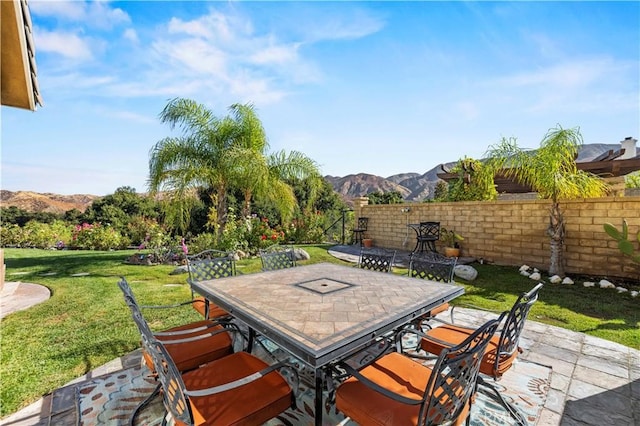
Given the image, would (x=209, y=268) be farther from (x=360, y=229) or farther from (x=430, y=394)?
(x=360, y=229)

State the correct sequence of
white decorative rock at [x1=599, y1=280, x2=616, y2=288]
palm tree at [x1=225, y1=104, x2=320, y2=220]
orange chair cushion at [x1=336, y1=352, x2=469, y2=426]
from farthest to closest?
1. palm tree at [x1=225, y1=104, x2=320, y2=220]
2. white decorative rock at [x1=599, y1=280, x2=616, y2=288]
3. orange chair cushion at [x1=336, y1=352, x2=469, y2=426]

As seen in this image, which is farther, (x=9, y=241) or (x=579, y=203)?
(x=9, y=241)

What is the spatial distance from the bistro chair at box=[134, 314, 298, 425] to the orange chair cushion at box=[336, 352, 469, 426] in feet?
1.09

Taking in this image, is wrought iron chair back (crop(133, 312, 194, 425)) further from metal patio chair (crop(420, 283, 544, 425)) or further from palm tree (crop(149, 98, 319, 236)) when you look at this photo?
palm tree (crop(149, 98, 319, 236))

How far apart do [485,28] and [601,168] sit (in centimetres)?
492

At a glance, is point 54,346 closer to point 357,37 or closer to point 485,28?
point 357,37

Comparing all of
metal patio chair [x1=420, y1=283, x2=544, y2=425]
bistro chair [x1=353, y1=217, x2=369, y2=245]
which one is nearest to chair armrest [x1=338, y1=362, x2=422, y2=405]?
metal patio chair [x1=420, y1=283, x2=544, y2=425]

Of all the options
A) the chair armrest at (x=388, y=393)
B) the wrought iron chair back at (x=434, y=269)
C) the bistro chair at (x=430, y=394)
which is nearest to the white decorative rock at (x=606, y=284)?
the wrought iron chair back at (x=434, y=269)

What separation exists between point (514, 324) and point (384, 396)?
105 cm

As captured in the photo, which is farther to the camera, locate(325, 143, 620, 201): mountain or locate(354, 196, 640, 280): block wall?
locate(325, 143, 620, 201): mountain

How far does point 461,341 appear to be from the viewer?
90.4 inches

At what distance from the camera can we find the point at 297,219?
11344mm

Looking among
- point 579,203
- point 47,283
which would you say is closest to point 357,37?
point 579,203

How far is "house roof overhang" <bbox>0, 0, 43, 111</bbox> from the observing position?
2752 mm
